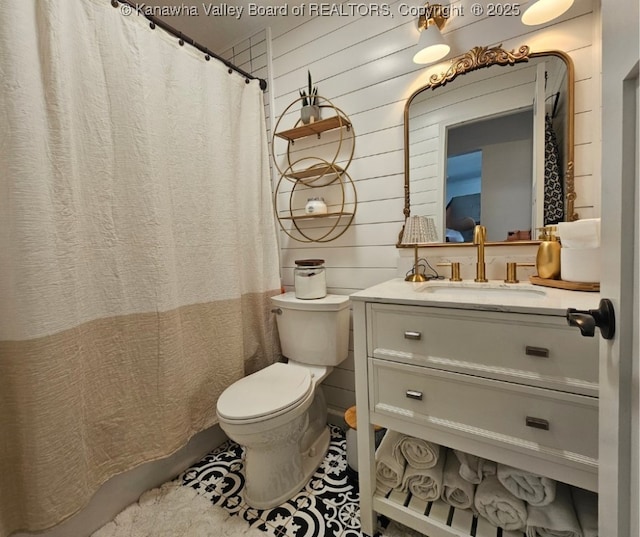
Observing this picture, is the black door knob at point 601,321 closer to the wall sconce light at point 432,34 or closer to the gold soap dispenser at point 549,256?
the gold soap dispenser at point 549,256

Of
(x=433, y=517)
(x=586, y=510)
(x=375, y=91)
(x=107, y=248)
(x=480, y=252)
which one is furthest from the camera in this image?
(x=375, y=91)

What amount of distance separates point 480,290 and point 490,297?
→ 21 centimetres

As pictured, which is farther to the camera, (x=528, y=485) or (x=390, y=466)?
(x=390, y=466)

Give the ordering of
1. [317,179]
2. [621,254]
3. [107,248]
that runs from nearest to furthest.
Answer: [621,254] < [107,248] < [317,179]

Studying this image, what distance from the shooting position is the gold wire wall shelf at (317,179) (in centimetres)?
170

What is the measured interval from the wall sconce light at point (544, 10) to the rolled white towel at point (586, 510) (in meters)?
1.73

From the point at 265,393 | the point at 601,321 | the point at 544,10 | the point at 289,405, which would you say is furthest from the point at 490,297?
the point at 544,10

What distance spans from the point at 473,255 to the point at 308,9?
1.67 m

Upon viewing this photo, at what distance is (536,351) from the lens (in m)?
0.83

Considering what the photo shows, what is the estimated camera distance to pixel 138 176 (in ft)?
4.09

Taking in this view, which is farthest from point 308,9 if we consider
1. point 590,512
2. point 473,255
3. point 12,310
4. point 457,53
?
point 590,512

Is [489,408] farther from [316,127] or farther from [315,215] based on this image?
[316,127]

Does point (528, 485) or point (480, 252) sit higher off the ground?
point (480, 252)

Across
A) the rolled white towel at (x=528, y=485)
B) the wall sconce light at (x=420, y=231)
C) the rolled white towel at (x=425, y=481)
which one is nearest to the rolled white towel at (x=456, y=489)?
the rolled white towel at (x=425, y=481)
